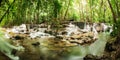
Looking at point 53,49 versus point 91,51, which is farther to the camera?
point 53,49

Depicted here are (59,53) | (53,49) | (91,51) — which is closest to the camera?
(59,53)

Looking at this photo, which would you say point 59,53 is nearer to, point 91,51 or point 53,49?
point 53,49

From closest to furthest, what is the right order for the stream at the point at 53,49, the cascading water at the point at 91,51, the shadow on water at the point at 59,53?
the stream at the point at 53,49 < the shadow on water at the point at 59,53 < the cascading water at the point at 91,51

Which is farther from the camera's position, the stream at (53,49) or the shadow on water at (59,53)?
the shadow on water at (59,53)

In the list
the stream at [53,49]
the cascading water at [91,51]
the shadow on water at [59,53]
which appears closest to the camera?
the stream at [53,49]

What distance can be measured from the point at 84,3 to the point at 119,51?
29820mm

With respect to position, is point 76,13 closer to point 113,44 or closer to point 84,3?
point 84,3

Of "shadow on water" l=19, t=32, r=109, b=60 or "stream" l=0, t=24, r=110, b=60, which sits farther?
"shadow on water" l=19, t=32, r=109, b=60

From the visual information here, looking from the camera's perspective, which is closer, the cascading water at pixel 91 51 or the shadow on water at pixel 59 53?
the shadow on water at pixel 59 53

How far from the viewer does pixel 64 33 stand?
2398 cm

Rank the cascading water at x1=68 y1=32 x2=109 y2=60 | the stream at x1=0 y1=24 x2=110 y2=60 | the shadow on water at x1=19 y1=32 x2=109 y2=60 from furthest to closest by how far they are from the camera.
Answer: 1. the cascading water at x1=68 y1=32 x2=109 y2=60
2. the shadow on water at x1=19 y1=32 x2=109 y2=60
3. the stream at x1=0 y1=24 x2=110 y2=60

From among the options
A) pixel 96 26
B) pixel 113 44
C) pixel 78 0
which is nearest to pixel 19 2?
pixel 113 44

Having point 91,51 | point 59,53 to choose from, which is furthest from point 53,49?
point 91,51

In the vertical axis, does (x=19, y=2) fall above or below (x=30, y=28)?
above
